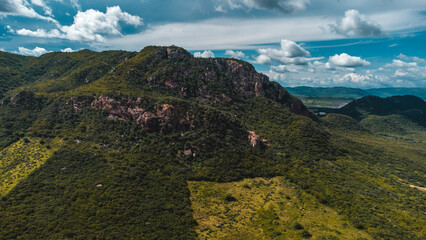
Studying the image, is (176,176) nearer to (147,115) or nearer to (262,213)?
(147,115)

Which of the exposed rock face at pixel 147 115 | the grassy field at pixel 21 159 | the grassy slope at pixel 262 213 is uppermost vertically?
the exposed rock face at pixel 147 115

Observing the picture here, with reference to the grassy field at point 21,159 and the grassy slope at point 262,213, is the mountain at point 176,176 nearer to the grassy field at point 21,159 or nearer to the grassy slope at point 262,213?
the grassy slope at point 262,213

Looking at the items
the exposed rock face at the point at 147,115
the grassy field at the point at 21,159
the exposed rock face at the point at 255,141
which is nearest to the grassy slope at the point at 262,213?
the exposed rock face at the point at 255,141

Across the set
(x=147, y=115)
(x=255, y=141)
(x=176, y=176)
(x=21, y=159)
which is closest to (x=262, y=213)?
(x=176, y=176)

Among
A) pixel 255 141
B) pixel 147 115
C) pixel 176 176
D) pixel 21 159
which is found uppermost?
pixel 147 115

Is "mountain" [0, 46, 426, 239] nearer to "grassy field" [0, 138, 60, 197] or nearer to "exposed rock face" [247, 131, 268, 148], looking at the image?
"grassy field" [0, 138, 60, 197]

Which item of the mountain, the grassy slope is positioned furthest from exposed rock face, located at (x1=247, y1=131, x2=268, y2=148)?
the grassy slope

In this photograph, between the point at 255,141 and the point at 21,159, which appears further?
the point at 255,141
